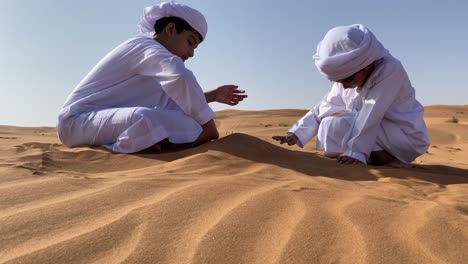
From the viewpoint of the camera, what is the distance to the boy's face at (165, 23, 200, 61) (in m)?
4.20

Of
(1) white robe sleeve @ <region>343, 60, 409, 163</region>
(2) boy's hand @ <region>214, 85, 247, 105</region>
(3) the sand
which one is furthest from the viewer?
(2) boy's hand @ <region>214, 85, 247, 105</region>

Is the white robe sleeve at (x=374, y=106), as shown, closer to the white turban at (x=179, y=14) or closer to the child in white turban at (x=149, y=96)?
the child in white turban at (x=149, y=96)

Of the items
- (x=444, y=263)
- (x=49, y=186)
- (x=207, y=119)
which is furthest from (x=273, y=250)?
(x=207, y=119)

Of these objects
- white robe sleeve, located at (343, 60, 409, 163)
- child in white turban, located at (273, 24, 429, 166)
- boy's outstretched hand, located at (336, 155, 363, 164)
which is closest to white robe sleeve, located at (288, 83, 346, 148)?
child in white turban, located at (273, 24, 429, 166)

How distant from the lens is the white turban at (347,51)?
3.49 meters

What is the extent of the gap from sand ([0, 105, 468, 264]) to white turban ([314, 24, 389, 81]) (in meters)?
0.91

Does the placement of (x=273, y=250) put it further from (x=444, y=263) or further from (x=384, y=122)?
(x=384, y=122)

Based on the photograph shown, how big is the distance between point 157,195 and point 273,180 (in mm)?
698

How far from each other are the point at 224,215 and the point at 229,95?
7.67 ft

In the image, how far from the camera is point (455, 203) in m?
2.13

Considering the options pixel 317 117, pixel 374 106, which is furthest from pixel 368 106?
pixel 317 117

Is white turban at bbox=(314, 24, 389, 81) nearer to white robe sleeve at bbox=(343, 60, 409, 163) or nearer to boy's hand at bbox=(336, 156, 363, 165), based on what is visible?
white robe sleeve at bbox=(343, 60, 409, 163)

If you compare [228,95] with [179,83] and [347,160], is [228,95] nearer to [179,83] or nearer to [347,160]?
[179,83]

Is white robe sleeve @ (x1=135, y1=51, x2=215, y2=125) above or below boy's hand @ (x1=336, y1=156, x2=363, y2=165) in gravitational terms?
above
